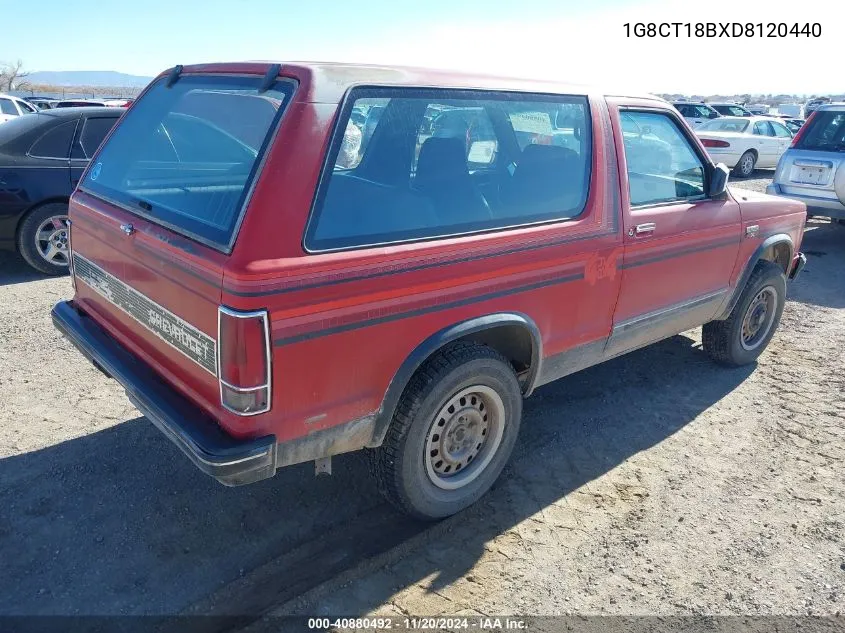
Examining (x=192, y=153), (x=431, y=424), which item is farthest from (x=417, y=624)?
(x=192, y=153)

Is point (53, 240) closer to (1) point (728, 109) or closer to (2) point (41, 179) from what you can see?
(2) point (41, 179)

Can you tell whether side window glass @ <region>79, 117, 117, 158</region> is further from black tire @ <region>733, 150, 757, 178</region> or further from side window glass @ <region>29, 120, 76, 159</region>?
black tire @ <region>733, 150, 757, 178</region>

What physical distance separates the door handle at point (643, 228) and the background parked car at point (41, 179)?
17.1 feet

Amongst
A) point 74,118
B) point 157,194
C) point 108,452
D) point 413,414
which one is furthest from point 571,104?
point 74,118

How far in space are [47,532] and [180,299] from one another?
1.39 metres

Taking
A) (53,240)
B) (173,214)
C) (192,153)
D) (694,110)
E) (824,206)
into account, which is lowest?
(53,240)

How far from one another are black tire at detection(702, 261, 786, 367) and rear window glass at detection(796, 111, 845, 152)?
16.0ft

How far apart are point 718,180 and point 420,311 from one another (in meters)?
2.49

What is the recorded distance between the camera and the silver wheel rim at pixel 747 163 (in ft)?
51.0

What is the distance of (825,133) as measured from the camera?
8906mm

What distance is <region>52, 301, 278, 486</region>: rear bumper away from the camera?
7.78 feet

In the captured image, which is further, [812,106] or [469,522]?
[812,106]

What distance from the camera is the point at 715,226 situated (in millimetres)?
4168

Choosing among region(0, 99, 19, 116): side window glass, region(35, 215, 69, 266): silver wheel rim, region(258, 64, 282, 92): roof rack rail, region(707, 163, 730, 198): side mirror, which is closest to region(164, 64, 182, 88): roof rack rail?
region(258, 64, 282, 92): roof rack rail
